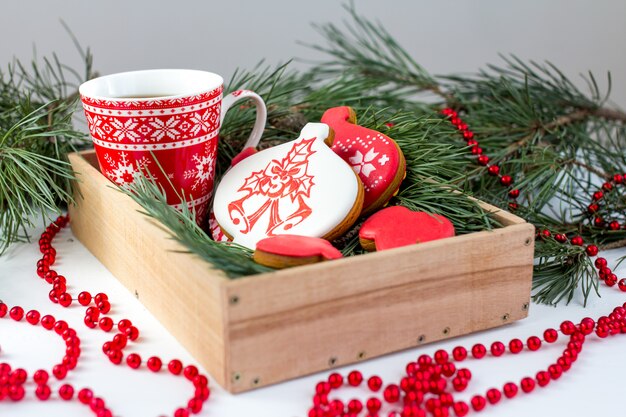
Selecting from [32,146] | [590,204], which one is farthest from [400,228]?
[32,146]

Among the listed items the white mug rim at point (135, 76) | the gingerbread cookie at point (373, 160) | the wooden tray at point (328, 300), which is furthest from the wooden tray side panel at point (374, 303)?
the white mug rim at point (135, 76)

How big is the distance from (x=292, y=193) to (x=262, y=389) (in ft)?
0.64

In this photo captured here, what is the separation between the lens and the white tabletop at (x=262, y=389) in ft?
1.99

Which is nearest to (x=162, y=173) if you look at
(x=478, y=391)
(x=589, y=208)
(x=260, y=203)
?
(x=260, y=203)

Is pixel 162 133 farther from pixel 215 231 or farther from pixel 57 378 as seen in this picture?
pixel 57 378

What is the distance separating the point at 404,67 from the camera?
111 centimetres

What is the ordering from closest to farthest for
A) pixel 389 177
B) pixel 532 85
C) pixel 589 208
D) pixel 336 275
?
pixel 336 275 < pixel 389 177 < pixel 589 208 < pixel 532 85

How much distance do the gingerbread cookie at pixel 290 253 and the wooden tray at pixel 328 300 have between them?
22 mm

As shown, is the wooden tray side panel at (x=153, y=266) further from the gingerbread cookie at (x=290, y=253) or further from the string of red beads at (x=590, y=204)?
the string of red beads at (x=590, y=204)

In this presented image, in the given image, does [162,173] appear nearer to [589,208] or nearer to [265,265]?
[265,265]

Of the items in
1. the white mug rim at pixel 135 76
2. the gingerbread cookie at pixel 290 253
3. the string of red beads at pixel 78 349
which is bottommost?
the string of red beads at pixel 78 349

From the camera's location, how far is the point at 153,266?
2.33 feet

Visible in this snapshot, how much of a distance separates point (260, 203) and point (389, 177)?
0.39ft

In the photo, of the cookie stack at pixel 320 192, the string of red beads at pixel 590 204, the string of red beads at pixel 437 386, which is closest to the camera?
the string of red beads at pixel 437 386
